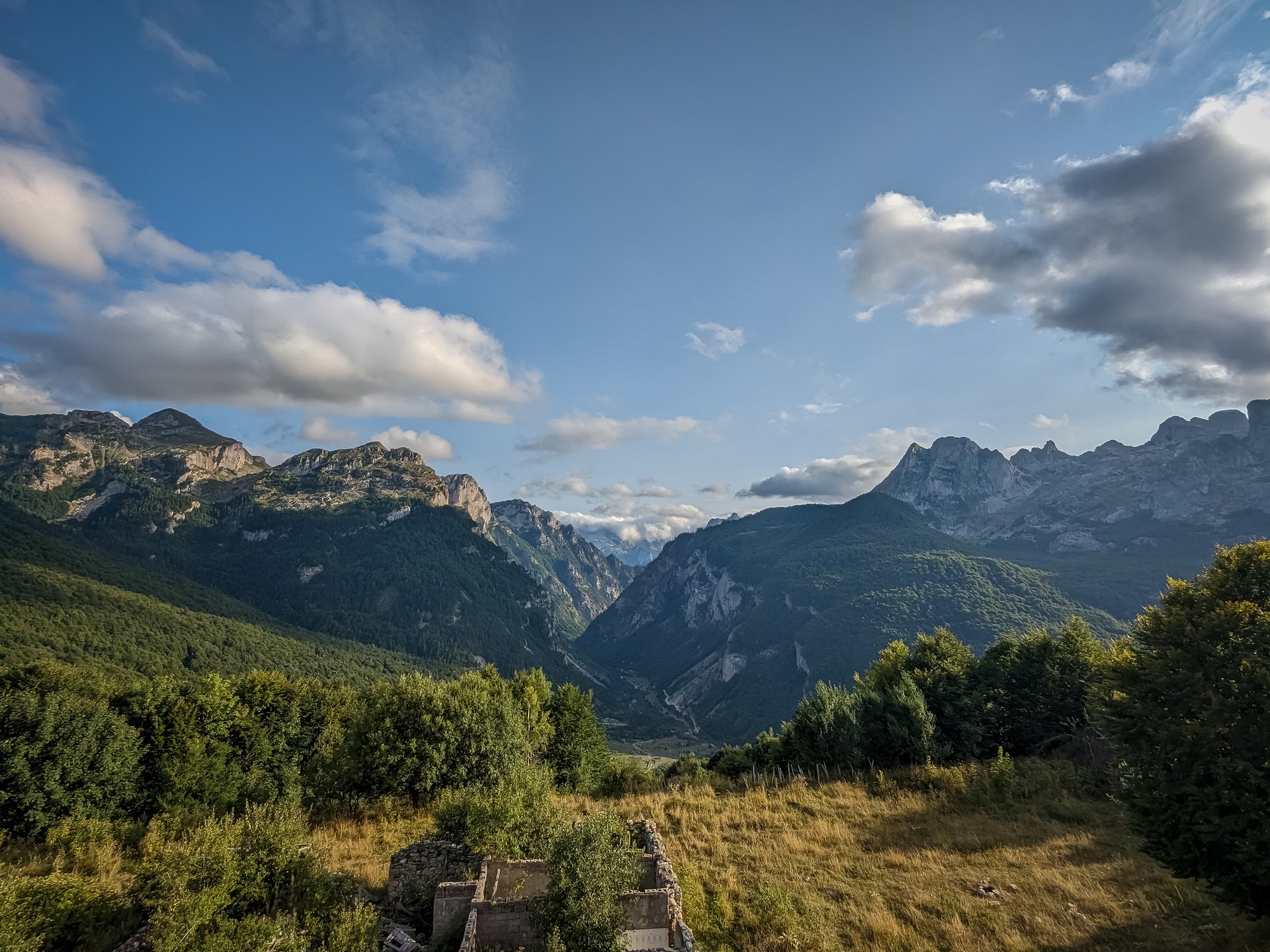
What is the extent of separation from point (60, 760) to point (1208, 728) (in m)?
49.3

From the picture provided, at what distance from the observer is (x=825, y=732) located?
39062mm

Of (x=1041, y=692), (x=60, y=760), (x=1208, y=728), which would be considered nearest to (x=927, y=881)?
(x=1208, y=728)

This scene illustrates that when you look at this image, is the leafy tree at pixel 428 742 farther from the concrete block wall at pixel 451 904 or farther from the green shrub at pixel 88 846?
the concrete block wall at pixel 451 904

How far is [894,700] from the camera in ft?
121

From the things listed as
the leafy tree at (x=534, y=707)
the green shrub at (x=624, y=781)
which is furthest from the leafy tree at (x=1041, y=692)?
the leafy tree at (x=534, y=707)

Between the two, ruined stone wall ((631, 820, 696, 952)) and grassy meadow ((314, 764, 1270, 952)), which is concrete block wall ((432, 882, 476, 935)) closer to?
grassy meadow ((314, 764, 1270, 952))

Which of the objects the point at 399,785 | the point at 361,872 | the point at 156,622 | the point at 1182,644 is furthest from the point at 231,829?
the point at 156,622

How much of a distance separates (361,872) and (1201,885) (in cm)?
2903

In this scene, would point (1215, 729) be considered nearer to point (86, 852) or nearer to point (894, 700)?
point (894, 700)

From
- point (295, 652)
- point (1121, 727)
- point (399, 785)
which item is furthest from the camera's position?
point (295, 652)

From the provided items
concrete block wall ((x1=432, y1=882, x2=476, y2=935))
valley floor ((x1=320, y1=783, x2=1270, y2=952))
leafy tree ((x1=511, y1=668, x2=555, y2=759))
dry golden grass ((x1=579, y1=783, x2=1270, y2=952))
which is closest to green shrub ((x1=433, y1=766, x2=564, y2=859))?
concrete block wall ((x1=432, y1=882, x2=476, y2=935))

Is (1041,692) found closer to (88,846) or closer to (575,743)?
(575,743)

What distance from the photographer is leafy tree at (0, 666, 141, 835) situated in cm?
2667

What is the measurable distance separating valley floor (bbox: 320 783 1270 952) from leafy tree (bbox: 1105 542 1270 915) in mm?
2268
